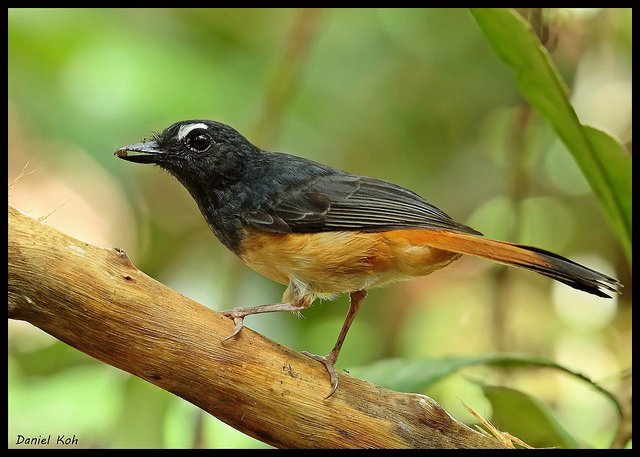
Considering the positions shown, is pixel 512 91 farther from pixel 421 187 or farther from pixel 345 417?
pixel 345 417

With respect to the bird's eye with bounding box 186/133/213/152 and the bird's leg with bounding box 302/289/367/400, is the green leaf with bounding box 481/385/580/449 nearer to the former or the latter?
the bird's leg with bounding box 302/289/367/400

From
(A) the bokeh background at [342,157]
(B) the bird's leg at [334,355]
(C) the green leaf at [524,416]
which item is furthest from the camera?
(A) the bokeh background at [342,157]

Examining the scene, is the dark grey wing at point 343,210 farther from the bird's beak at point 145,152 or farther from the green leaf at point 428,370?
the green leaf at point 428,370

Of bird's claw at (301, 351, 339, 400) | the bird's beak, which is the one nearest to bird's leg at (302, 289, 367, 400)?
bird's claw at (301, 351, 339, 400)

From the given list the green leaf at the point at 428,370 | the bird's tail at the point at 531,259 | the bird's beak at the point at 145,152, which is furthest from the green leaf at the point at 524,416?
the bird's beak at the point at 145,152

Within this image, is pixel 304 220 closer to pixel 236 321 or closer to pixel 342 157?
pixel 236 321

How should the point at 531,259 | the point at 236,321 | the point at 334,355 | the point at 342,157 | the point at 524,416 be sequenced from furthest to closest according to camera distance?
the point at 342,157
the point at 524,416
the point at 334,355
the point at 531,259
the point at 236,321

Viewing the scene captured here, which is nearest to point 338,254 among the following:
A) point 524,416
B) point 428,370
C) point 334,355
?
point 334,355
